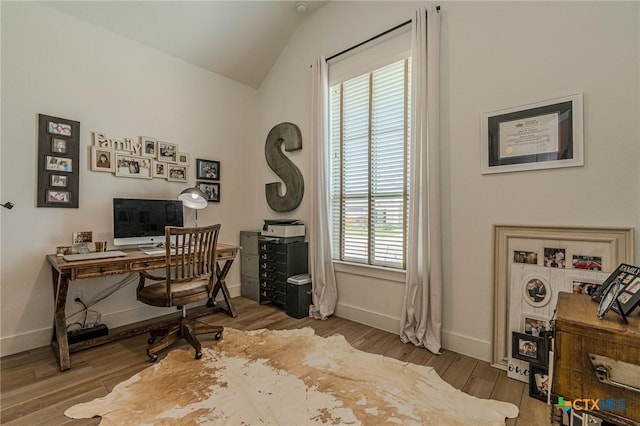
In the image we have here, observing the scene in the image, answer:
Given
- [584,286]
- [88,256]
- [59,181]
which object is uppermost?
[59,181]

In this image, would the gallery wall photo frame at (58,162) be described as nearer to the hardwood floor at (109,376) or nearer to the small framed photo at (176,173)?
the small framed photo at (176,173)

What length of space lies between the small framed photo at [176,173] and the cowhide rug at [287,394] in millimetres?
1913

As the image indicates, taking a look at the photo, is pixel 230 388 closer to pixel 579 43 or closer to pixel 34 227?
pixel 34 227

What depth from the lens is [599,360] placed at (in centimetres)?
103

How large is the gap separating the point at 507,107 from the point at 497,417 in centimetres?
207

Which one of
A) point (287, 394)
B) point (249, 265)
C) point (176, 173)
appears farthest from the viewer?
point (249, 265)

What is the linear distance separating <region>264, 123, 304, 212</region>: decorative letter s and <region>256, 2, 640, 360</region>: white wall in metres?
1.26

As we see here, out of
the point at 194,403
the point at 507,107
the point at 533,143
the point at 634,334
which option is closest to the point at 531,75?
the point at 507,107

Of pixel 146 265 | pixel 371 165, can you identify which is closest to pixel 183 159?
pixel 146 265

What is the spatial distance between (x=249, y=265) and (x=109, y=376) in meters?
1.90

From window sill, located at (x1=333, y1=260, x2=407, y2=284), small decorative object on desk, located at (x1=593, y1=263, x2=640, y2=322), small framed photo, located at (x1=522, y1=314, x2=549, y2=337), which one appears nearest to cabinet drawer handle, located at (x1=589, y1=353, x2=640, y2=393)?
small decorative object on desk, located at (x1=593, y1=263, x2=640, y2=322)

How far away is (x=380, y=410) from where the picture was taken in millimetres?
1614

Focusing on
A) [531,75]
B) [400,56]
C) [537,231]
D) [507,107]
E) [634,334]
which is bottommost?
[634,334]

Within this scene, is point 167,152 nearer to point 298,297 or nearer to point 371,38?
point 298,297
